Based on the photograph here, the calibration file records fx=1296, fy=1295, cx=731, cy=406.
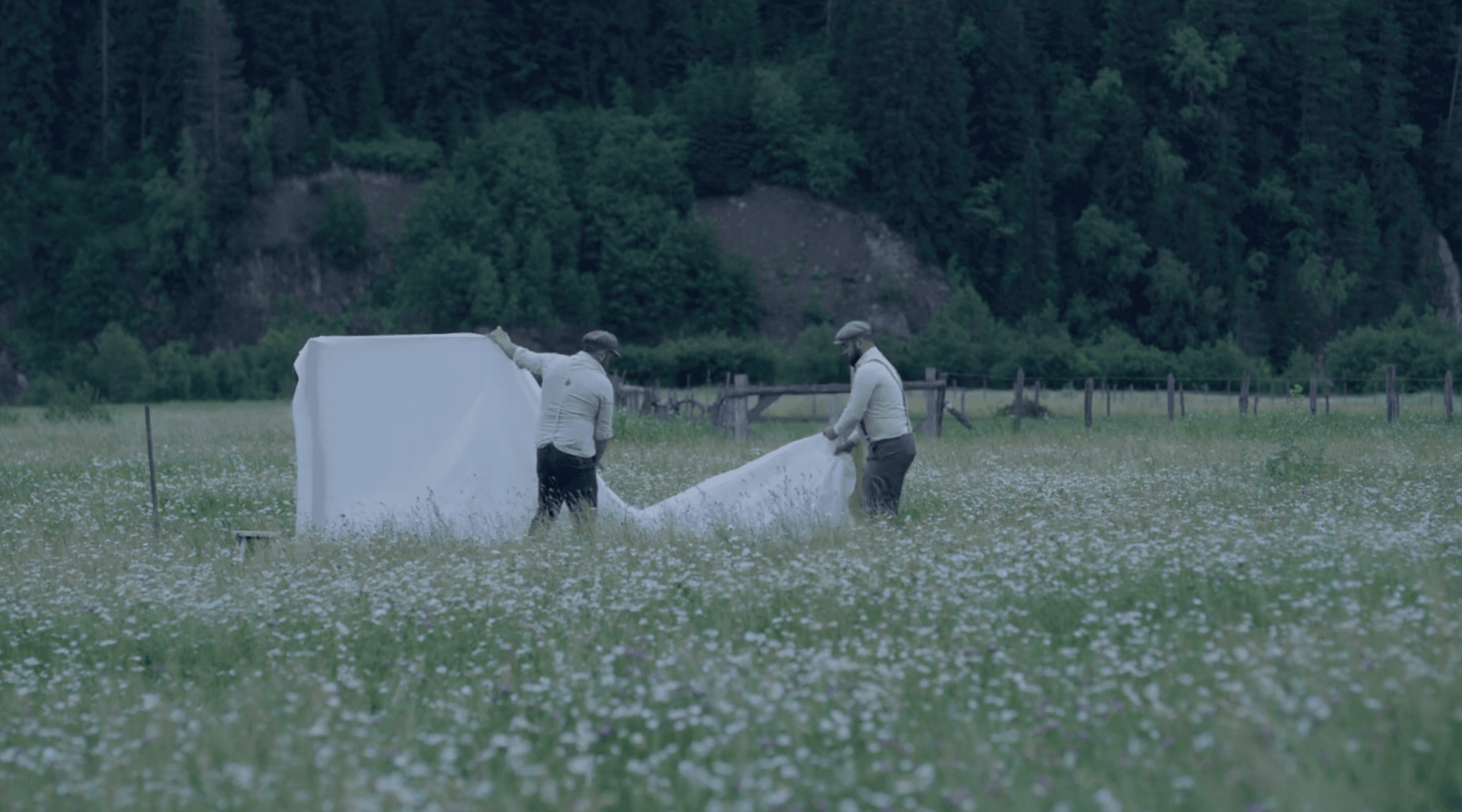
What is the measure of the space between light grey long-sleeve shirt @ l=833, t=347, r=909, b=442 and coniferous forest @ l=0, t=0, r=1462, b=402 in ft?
185

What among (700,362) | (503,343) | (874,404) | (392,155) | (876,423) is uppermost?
(392,155)

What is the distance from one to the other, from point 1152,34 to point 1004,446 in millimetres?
73746

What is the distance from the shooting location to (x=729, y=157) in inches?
3290

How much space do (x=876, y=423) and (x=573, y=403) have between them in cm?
254

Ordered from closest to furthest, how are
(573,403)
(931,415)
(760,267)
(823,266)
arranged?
1. (573,403)
2. (931,415)
3. (823,266)
4. (760,267)

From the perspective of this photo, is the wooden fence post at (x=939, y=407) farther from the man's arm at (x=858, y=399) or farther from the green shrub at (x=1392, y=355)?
the green shrub at (x=1392, y=355)

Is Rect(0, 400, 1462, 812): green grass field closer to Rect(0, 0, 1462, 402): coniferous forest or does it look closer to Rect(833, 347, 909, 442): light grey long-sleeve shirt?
Rect(833, 347, 909, 442): light grey long-sleeve shirt

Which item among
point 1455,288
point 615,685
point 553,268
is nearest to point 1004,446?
point 615,685

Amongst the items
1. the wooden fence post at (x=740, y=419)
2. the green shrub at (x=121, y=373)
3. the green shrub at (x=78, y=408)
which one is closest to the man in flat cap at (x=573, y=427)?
the wooden fence post at (x=740, y=419)

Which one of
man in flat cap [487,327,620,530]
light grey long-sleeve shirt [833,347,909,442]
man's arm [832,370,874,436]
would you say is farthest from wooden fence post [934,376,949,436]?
man in flat cap [487,327,620,530]

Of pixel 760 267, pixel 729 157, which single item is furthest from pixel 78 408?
pixel 729 157

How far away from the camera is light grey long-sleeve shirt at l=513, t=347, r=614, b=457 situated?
1066cm

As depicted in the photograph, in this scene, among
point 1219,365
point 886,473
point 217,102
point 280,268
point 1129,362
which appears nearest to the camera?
point 886,473

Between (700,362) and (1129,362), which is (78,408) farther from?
(1129,362)
